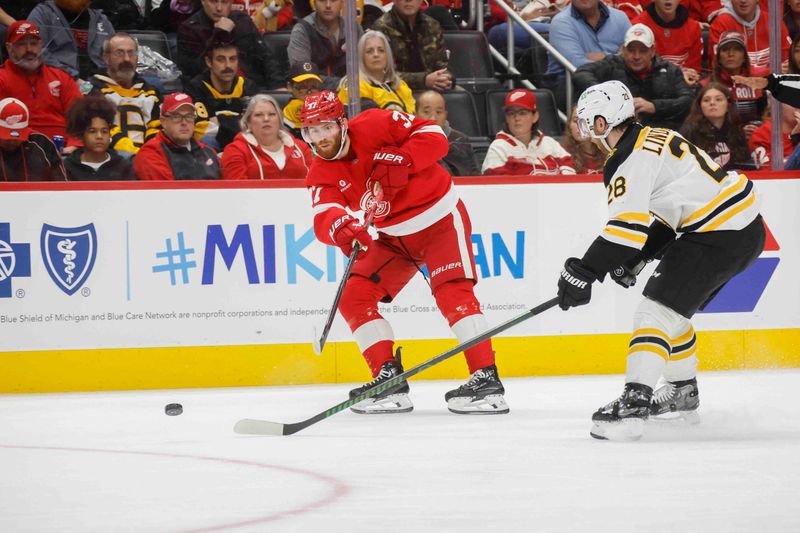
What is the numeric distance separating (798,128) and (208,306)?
3.13 meters

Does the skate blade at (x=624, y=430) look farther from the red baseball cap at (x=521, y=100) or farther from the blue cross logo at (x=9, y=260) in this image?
the blue cross logo at (x=9, y=260)

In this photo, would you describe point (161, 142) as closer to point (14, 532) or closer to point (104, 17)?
point (104, 17)

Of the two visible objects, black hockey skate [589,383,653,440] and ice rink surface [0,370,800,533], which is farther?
black hockey skate [589,383,653,440]

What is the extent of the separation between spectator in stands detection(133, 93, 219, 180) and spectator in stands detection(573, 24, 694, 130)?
1.98 m

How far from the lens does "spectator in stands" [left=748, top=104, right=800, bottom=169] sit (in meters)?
5.93

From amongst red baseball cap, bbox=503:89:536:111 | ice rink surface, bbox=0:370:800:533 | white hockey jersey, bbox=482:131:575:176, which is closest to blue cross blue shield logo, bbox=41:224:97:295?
ice rink surface, bbox=0:370:800:533

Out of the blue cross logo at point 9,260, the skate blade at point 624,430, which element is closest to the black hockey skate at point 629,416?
the skate blade at point 624,430

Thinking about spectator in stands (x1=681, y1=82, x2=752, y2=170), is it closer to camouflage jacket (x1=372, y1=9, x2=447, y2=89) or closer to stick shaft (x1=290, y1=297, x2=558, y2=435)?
camouflage jacket (x1=372, y1=9, x2=447, y2=89)

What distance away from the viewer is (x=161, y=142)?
5543 mm

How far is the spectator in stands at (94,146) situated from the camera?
5.38 m

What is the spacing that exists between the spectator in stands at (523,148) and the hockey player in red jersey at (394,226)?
3.66 feet

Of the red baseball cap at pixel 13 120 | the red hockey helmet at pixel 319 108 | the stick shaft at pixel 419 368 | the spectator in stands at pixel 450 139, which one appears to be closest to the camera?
the stick shaft at pixel 419 368

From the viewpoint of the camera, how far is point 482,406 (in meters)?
4.51

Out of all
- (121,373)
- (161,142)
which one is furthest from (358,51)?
(121,373)
